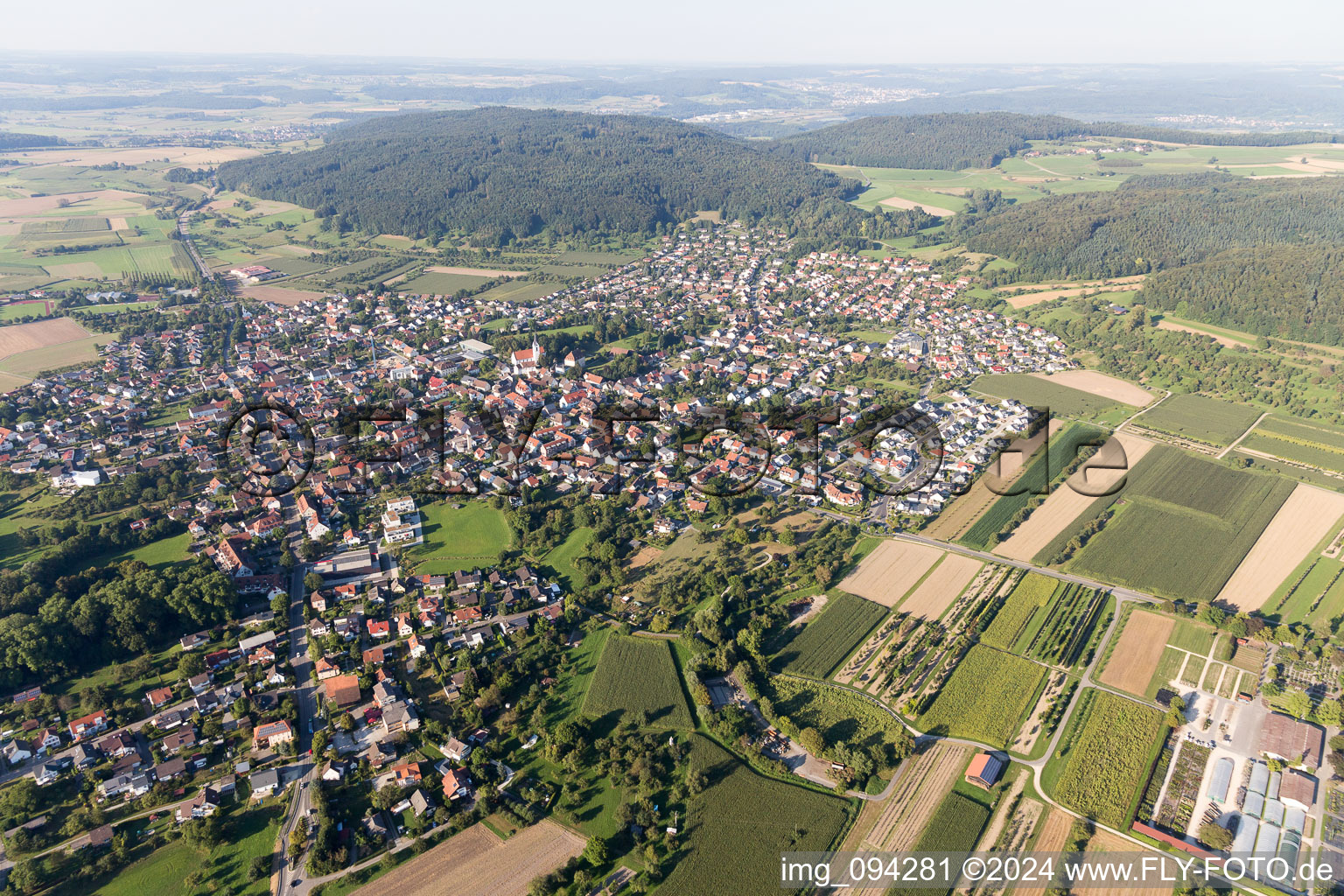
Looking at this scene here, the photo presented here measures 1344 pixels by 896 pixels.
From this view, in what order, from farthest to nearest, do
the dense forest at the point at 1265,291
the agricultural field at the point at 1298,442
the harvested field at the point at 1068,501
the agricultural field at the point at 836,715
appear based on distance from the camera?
the dense forest at the point at 1265,291, the agricultural field at the point at 1298,442, the harvested field at the point at 1068,501, the agricultural field at the point at 836,715

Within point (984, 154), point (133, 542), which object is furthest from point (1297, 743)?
point (984, 154)

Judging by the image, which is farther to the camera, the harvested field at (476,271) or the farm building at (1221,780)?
the harvested field at (476,271)

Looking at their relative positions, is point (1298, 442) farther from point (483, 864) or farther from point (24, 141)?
point (24, 141)

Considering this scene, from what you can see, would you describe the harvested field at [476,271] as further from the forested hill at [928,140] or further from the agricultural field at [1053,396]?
the forested hill at [928,140]

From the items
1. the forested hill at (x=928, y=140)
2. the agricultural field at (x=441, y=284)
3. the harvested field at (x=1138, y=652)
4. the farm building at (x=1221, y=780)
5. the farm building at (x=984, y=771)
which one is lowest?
the farm building at (x=984, y=771)

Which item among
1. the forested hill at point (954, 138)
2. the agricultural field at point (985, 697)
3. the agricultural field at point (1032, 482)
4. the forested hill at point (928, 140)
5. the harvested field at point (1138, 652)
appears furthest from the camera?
the forested hill at point (928, 140)

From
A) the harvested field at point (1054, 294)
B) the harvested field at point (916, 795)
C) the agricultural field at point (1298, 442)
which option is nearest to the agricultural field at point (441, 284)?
the harvested field at point (1054, 294)

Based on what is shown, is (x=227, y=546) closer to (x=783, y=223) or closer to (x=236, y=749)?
(x=236, y=749)

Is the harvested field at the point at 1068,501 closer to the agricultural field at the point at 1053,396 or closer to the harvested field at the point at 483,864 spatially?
the agricultural field at the point at 1053,396

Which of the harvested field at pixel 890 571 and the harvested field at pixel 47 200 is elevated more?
the harvested field at pixel 47 200
